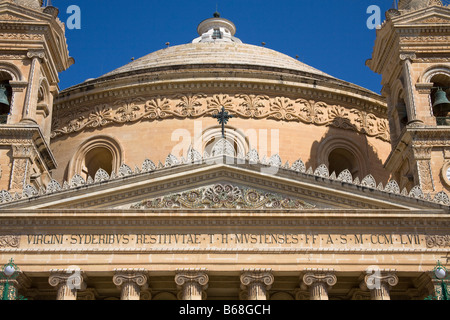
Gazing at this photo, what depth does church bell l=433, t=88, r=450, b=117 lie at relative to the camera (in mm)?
29516

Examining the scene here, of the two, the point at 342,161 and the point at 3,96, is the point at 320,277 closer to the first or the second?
the point at 342,161

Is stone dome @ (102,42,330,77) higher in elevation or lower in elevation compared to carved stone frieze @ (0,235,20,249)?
higher

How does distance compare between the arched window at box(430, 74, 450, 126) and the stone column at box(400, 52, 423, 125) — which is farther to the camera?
the arched window at box(430, 74, 450, 126)

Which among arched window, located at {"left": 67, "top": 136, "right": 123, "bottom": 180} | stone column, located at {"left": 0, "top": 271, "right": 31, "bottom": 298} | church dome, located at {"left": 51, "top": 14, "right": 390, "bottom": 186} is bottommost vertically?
stone column, located at {"left": 0, "top": 271, "right": 31, "bottom": 298}

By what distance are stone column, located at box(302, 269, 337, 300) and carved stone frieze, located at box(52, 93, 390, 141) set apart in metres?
10.8

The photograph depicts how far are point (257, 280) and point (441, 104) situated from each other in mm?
11089

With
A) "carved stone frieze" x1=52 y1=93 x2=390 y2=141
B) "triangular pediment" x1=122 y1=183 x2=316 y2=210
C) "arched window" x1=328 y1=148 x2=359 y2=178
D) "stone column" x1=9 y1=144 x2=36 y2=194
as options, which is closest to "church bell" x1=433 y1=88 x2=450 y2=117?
"carved stone frieze" x1=52 y1=93 x2=390 y2=141

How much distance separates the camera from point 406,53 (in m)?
30.0

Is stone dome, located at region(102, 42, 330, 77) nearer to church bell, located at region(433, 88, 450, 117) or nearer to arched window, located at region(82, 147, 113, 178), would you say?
arched window, located at region(82, 147, 113, 178)

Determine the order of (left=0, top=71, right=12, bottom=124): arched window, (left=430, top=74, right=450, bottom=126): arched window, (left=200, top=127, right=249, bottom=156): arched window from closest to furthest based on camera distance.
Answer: (left=0, top=71, right=12, bottom=124): arched window < (left=430, top=74, right=450, bottom=126): arched window < (left=200, top=127, right=249, bottom=156): arched window

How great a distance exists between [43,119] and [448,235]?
15.6m

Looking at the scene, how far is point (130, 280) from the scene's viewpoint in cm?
2309

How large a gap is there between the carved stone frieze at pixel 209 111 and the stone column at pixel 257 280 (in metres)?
10.8
